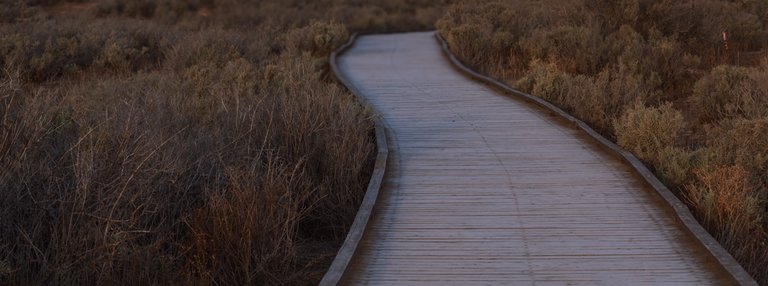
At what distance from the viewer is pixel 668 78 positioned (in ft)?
48.7

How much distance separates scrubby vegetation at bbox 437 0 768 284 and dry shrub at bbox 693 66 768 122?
23 mm

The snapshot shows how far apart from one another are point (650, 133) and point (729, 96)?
4.01 meters

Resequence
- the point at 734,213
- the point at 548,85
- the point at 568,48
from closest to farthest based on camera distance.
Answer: the point at 734,213 → the point at 548,85 → the point at 568,48

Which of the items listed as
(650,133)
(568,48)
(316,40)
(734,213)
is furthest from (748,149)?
(316,40)

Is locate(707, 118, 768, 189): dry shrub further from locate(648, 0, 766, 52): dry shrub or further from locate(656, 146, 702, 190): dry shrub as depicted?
locate(648, 0, 766, 52): dry shrub

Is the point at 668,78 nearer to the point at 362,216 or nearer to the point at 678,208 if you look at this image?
the point at 678,208

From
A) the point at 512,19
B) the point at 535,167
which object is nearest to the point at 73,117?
the point at 535,167

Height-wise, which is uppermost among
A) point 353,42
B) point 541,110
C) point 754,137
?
point 754,137

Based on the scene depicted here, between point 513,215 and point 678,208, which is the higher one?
point 678,208

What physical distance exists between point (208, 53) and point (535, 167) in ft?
35.8

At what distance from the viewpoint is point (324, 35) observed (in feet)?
71.6

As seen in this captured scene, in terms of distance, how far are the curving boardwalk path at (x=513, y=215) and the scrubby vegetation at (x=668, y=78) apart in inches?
16.7

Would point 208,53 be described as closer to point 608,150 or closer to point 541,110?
point 541,110

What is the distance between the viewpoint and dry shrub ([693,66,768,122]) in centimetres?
1074
